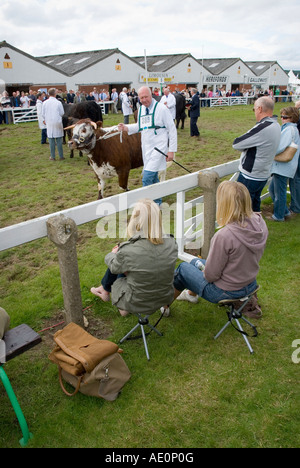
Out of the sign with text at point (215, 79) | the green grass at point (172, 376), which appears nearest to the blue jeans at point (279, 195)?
the green grass at point (172, 376)

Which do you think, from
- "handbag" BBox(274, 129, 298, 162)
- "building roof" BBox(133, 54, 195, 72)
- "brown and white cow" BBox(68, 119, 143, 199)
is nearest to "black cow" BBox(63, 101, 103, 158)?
"brown and white cow" BBox(68, 119, 143, 199)

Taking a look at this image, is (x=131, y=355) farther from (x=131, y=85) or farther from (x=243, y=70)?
(x=243, y=70)

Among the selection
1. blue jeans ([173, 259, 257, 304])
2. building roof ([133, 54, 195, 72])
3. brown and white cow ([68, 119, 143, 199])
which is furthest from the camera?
building roof ([133, 54, 195, 72])

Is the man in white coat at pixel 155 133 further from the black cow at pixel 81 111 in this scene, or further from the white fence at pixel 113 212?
the black cow at pixel 81 111

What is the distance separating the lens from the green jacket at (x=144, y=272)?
2.82 metres

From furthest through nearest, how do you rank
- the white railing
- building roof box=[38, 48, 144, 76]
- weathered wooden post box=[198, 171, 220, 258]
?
building roof box=[38, 48, 144, 76]
the white railing
weathered wooden post box=[198, 171, 220, 258]

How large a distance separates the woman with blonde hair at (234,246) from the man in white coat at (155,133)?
2.97 meters

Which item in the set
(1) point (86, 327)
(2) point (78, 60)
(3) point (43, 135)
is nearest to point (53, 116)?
(3) point (43, 135)

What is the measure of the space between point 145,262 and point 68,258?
68 centimetres

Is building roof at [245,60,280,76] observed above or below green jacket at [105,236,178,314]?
above

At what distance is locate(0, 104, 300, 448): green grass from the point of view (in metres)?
2.41

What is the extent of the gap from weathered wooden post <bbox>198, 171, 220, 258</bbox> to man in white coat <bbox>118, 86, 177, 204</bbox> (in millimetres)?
1609

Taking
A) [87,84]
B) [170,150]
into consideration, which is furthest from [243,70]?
[170,150]

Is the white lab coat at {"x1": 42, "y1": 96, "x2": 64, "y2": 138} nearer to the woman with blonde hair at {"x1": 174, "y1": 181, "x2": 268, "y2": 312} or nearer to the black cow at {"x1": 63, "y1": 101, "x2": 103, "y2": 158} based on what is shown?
the black cow at {"x1": 63, "y1": 101, "x2": 103, "y2": 158}
